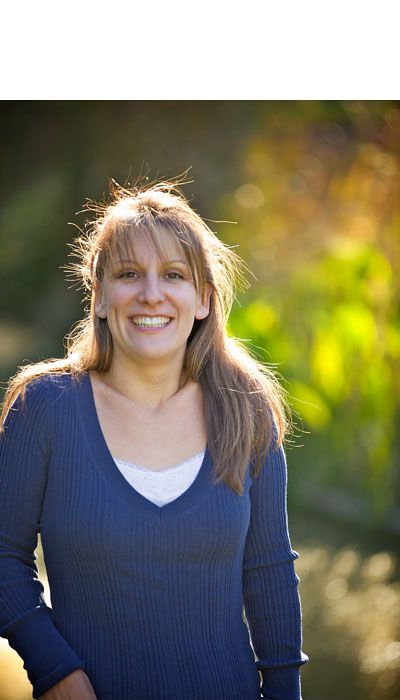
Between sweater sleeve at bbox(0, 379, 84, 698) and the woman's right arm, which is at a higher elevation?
sweater sleeve at bbox(0, 379, 84, 698)

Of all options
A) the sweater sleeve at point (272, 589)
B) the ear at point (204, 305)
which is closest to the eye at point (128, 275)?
the ear at point (204, 305)

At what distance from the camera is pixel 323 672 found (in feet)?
9.17

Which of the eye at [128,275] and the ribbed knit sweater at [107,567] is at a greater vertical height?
the eye at [128,275]

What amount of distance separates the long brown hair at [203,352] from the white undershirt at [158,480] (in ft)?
0.23

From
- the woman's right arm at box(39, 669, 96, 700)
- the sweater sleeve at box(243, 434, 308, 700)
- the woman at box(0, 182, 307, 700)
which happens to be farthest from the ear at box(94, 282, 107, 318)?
the woman's right arm at box(39, 669, 96, 700)

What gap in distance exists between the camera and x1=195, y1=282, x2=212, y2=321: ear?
1.62 meters

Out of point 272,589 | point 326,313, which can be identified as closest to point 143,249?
point 272,589

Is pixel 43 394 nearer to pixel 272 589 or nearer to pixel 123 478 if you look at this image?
pixel 123 478

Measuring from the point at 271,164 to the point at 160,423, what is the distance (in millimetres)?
2927

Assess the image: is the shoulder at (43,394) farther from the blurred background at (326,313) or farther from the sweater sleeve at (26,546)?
the blurred background at (326,313)

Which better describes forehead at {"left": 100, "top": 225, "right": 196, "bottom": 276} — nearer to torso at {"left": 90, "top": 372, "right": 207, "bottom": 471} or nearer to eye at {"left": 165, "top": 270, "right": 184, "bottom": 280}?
eye at {"left": 165, "top": 270, "right": 184, "bottom": 280}

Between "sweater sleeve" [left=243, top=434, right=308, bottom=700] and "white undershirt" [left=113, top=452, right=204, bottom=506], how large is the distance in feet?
0.54

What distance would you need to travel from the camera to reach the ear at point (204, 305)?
162 centimetres

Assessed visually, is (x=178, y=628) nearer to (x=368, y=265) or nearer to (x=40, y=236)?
(x=368, y=265)
